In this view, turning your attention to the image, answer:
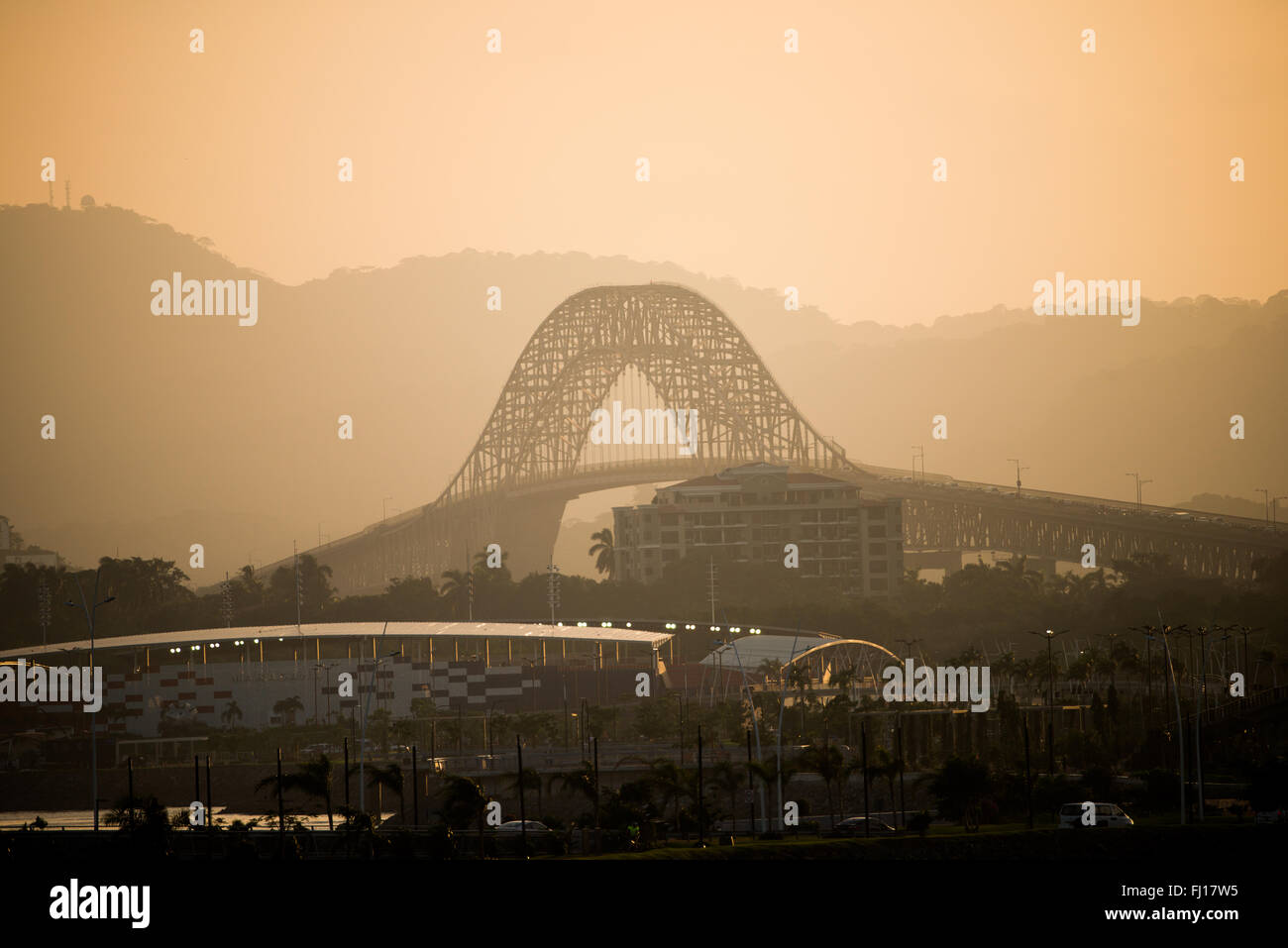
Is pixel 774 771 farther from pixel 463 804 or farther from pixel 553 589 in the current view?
pixel 553 589

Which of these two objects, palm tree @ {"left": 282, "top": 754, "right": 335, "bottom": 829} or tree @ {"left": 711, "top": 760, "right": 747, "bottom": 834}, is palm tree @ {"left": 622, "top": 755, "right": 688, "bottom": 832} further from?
palm tree @ {"left": 282, "top": 754, "right": 335, "bottom": 829}

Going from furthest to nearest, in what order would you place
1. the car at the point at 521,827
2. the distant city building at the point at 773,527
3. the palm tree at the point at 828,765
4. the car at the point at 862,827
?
the distant city building at the point at 773,527, the palm tree at the point at 828,765, the car at the point at 521,827, the car at the point at 862,827

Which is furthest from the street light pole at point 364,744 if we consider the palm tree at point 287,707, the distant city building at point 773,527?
the distant city building at point 773,527

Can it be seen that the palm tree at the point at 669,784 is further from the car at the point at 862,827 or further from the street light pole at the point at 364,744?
the street light pole at the point at 364,744

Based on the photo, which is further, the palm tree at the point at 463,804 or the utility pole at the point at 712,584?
the utility pole at the point at 712,584

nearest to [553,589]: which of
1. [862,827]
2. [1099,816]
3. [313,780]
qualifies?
[313,780]

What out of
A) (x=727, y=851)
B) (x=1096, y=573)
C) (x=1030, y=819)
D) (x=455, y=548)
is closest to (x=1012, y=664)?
(x=1030, y=819)
